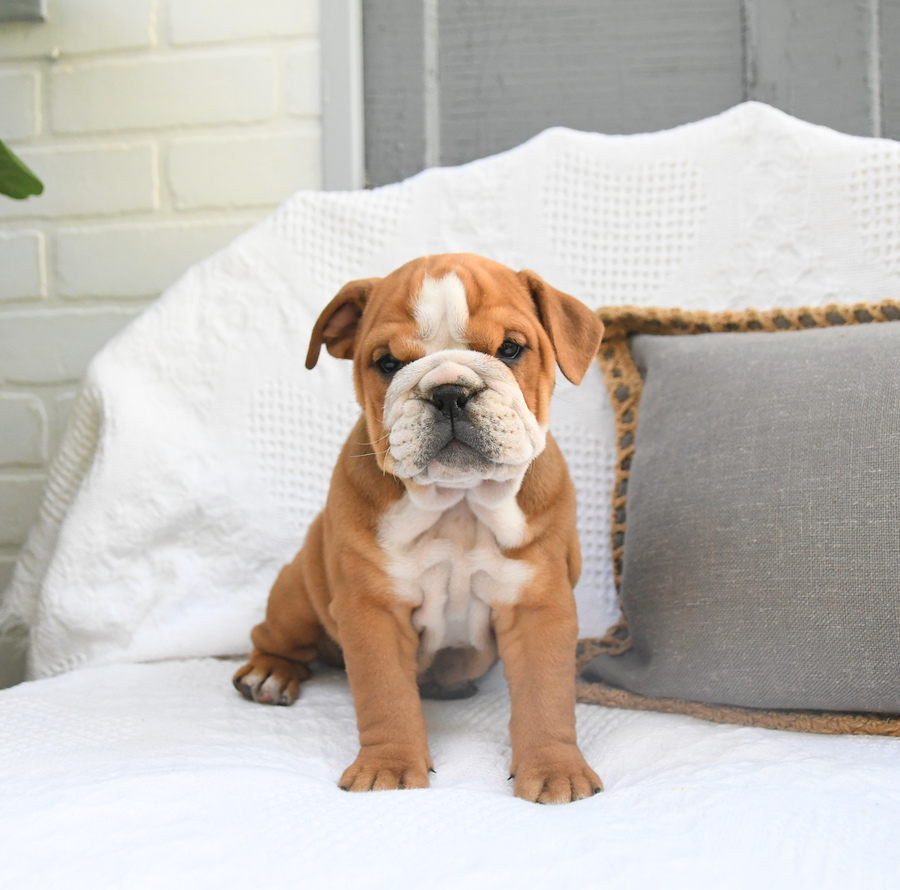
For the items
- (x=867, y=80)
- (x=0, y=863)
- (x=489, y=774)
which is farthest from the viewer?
(x=867, y=80)

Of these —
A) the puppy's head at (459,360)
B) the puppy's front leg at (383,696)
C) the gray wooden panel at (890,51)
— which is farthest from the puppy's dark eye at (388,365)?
the gray wooden panel at (890,51)

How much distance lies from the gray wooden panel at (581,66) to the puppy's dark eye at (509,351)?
109cm

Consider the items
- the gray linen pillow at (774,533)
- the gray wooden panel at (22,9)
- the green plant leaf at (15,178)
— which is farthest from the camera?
the gray wooden panel at (22,9)

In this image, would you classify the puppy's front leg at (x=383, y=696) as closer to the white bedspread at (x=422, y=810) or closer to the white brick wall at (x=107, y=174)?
the white bedspread at (x=422, y=810)

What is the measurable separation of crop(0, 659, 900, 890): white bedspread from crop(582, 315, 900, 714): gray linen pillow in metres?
0.08

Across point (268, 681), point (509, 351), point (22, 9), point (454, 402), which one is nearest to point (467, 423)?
point (454, 402)

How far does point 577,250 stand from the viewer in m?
1.67

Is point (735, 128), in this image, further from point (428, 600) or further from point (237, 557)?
point (237, 557)

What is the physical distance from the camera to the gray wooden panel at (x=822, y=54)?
6.30 feet

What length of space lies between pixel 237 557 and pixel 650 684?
2.66ft

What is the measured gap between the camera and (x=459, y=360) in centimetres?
104

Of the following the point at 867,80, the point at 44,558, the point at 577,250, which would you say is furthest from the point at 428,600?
the point at 867,80

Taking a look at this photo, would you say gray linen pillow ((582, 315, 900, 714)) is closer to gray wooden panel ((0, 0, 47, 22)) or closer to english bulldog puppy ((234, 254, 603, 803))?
english bulldog puppy ((234, 254, 603, 803))

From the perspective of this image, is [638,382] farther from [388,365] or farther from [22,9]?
[22,9]
